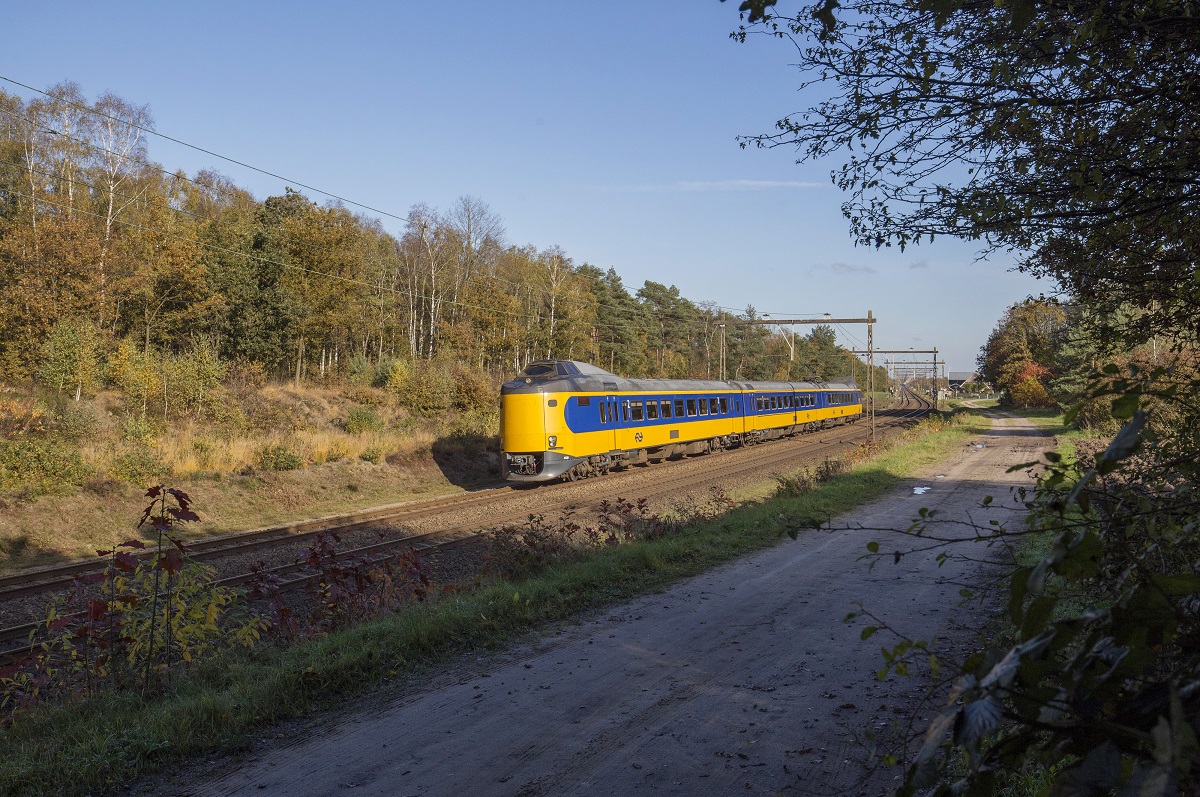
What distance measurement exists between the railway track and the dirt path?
321 cm

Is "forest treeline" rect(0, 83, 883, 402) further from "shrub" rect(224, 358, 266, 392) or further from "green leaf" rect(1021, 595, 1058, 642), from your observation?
"green leaf" rect(1021, 595, 1058, 642)

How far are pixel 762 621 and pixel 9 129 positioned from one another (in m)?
43.3

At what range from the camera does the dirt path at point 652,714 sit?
183 inches

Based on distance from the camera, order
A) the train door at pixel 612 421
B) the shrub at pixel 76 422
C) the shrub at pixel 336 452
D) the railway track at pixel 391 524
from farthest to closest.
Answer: the shrub at pixel 336 452, the train door at pixel 612 421, the shrub at pixel 76 422, the railway track at pixel 391 524

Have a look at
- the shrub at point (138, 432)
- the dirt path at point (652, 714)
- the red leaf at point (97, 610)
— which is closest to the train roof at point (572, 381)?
the shrub at point (138, 432)

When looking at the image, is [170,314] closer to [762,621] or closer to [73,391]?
[73,391]

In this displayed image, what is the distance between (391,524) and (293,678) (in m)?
11.1

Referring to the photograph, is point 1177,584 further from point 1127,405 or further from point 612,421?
point 612,421

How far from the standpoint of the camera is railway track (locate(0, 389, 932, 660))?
38.1ft

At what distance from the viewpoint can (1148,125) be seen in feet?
14.1

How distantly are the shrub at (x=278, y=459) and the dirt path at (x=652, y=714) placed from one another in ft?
52.1

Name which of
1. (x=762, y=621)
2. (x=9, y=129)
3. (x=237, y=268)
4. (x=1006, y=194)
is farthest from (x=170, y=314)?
(x=1006, y=194)

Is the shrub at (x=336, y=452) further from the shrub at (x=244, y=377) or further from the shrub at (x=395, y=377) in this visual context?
the shrub at (x=395, y=377)

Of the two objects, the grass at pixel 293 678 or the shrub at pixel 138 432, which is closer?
the grass at pixel 293 678
